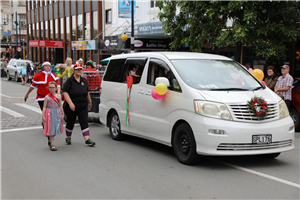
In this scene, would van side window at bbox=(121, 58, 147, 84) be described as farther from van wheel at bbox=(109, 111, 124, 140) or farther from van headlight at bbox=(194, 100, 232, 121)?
van headlight at bbox=(194, 100, 232, 121)

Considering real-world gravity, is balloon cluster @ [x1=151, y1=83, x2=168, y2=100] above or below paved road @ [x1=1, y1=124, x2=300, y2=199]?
above

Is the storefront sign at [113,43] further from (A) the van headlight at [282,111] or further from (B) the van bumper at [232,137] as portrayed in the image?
(B) the van bumper at [232,137]

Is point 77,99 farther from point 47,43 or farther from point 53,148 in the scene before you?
point 47,43

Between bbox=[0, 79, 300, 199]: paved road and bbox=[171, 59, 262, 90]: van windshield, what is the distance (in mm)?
1376

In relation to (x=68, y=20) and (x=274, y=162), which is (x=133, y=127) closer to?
(x=274, y=162)

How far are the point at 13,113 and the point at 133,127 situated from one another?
6.78 meters

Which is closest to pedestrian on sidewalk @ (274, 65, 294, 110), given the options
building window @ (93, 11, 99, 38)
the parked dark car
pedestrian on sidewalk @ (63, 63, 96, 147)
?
the parked dark car

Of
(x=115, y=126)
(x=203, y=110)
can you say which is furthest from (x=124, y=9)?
(x=203, y=110)

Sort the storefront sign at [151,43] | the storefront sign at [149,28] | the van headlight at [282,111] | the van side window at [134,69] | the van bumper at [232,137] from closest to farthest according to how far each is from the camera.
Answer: the van bumper at [232,137] → the van headlight at [282,111] → the van side window at [134,69] → the storefront sign at [149,28] → the storefront sign at [151,43]

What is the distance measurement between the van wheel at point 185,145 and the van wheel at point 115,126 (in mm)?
2244

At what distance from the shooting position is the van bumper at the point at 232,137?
232 inches

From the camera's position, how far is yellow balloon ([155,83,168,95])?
6695 mm

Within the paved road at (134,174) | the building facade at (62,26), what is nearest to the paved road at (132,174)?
the paved road at (134,174)

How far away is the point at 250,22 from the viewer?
12.2m
